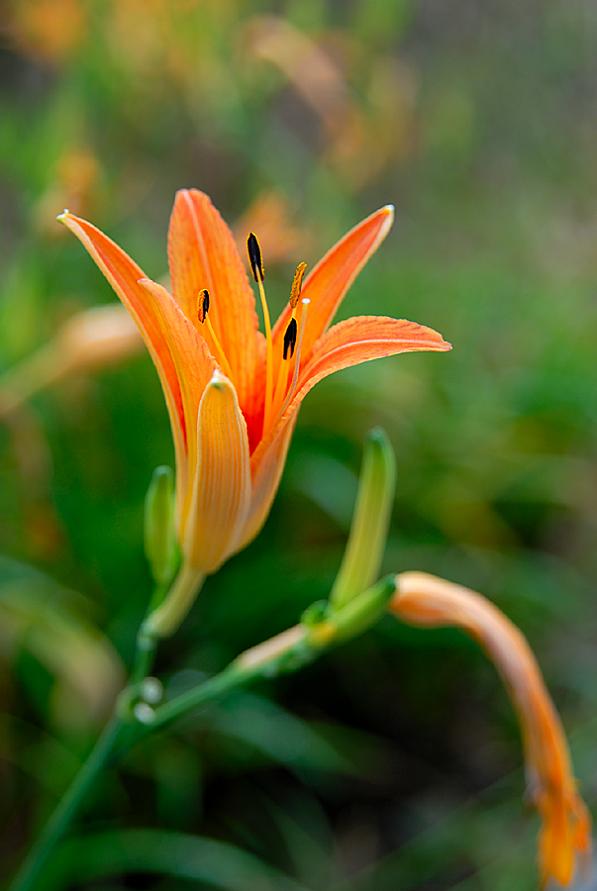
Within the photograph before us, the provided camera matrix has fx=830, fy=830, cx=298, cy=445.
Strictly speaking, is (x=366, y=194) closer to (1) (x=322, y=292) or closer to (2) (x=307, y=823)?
(2) (x=307, y=823)

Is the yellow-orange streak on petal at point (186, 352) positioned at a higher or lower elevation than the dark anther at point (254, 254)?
lower

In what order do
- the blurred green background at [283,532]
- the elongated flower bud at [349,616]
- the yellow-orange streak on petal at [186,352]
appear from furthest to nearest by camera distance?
1. the blurred green background at [283,532]
2. the elongated flower bud at [349,616]
3. the yellow-orange streak on petal at [186,352]

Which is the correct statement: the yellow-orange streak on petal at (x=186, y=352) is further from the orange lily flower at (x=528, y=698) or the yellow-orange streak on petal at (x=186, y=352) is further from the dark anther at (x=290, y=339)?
the orange lily flower at (x=528, y=698)

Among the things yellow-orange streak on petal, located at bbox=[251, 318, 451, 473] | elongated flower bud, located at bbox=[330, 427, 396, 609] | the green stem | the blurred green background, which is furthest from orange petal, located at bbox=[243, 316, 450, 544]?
the blurred green background

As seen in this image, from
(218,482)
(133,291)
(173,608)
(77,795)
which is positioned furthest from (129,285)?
Result: (77,795)

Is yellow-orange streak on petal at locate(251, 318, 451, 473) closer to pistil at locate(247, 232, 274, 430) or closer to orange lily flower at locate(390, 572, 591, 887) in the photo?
pistil at locate(247, 232, 274, 430)

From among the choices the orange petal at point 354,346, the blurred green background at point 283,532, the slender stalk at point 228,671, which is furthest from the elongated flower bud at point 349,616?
the blurred green background at point 283,532

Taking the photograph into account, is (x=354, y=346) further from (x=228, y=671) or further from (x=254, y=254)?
(x=228, y=671)
